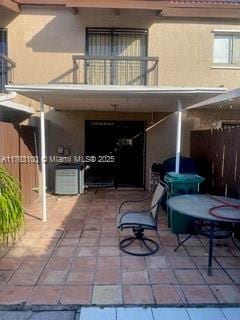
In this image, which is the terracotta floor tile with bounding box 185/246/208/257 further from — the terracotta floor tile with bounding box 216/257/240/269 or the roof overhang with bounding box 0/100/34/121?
the roof overhang with bounding box 0/100/34/121

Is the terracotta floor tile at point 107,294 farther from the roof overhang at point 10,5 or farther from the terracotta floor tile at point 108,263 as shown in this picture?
the roof overhang at point 10,5

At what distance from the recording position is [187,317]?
11.2ft

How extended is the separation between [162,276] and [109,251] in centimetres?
124

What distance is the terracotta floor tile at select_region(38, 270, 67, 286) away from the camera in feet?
13.7

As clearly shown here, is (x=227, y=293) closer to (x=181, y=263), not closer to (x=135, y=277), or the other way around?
(x=181, y=263)

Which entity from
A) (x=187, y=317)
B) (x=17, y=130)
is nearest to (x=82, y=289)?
(x=187, y=317)

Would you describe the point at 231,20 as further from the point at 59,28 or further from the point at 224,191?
the point at 224,191

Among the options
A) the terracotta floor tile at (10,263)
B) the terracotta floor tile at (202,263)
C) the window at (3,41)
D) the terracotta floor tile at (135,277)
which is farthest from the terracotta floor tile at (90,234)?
the window at (3,41)

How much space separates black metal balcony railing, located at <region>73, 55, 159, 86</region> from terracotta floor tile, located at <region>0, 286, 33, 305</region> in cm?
829

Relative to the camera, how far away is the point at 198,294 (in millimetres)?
3902

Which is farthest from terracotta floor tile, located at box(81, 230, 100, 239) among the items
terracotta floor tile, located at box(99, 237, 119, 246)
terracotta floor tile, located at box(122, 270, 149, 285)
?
terracotta floor tile, located at box(122, 270, 149, 285)

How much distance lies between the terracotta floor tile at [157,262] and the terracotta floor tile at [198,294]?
26.9 inches

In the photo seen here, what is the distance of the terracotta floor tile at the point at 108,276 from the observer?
4.23 metres

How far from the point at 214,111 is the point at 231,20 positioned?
136 inches
